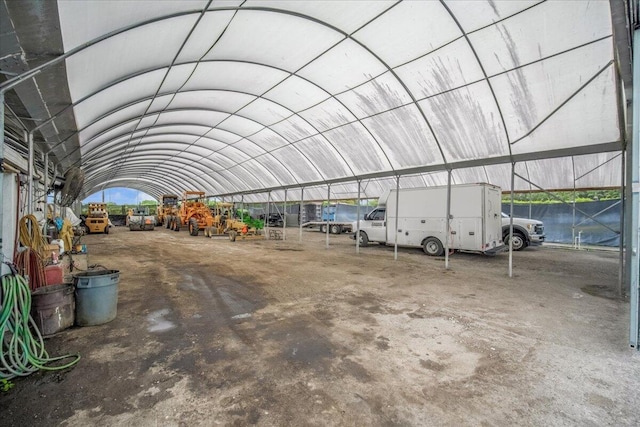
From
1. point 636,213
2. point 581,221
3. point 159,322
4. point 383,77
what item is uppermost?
point 383,77

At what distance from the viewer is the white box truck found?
33.5ft

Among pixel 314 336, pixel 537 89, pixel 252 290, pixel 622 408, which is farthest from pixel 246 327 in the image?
pixel 537 89

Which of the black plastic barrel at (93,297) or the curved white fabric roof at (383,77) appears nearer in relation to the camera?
the black plastic barrel at (93,297)

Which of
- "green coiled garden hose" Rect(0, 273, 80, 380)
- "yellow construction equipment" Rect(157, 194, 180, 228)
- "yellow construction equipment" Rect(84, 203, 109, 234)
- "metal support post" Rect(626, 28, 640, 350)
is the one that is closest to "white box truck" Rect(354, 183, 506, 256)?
"metal support post" Rect(626, 28, 640, 350)

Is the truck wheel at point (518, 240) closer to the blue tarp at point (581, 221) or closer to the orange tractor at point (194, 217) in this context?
the blue tarp at point (581, 221)

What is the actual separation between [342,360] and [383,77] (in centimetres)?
744

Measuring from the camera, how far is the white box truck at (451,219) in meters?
10.2

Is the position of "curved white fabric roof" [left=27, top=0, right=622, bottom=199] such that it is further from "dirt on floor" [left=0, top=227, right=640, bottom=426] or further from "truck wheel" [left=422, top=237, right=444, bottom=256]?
"dirt on floor" [left=0, top=227, right=640, bottom=426]

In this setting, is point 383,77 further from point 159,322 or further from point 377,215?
point 159,322

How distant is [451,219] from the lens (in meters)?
10.7

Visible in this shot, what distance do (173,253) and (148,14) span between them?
8.69 m

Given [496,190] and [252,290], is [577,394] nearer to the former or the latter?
[252,290]

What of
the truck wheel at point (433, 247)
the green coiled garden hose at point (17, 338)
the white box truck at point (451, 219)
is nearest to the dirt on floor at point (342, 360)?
the green coiled garden hose at point (17, 338)

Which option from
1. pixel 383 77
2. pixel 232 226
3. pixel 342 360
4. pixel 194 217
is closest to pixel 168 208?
pixel 194 217
